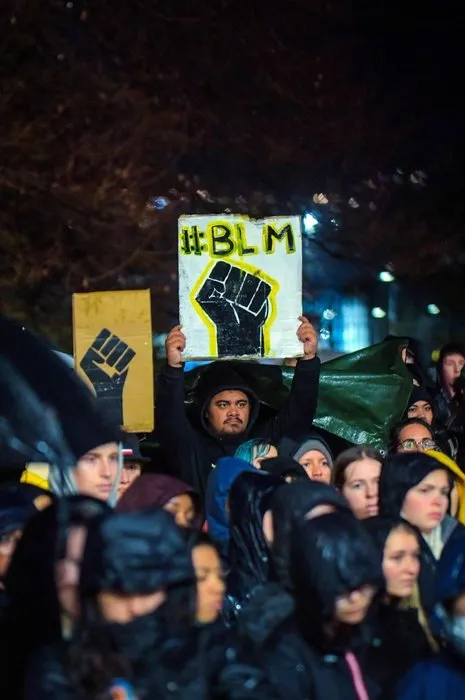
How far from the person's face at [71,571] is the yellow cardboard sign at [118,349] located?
8.36 ft

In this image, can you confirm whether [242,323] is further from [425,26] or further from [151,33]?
[425,26]

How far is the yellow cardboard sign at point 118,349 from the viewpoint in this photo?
5375mm

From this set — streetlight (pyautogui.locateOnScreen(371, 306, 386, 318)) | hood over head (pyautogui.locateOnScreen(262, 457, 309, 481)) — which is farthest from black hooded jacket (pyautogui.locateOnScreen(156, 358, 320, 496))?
streetlight (pyautogui.locateOnScreen(371, 306, 386, 318))

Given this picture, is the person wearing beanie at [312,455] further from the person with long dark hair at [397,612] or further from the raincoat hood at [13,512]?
the raincoat hood at [13,512]

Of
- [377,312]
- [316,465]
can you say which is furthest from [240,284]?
[377,312]

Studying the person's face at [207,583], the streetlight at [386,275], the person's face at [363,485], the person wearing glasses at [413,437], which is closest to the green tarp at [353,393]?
the person wearing glasses at [413,437]

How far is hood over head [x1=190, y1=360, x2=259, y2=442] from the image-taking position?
565cm

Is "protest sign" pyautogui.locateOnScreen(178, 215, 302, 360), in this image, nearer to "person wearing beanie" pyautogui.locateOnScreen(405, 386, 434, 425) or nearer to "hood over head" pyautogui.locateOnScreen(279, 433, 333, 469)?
"hood over head" pyautogui.locateOnScreen(279, 433, 333, 469)

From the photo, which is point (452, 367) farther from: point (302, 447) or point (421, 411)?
point (302, 447)

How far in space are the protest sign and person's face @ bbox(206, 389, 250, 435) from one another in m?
0.44

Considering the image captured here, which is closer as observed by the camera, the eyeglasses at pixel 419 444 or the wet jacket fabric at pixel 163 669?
the wet jacket fabric at pixel 163 669

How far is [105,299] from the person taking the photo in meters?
5.39

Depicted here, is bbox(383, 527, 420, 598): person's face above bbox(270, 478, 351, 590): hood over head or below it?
below

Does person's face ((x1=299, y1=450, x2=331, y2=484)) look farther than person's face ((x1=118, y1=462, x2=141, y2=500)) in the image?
Yes
